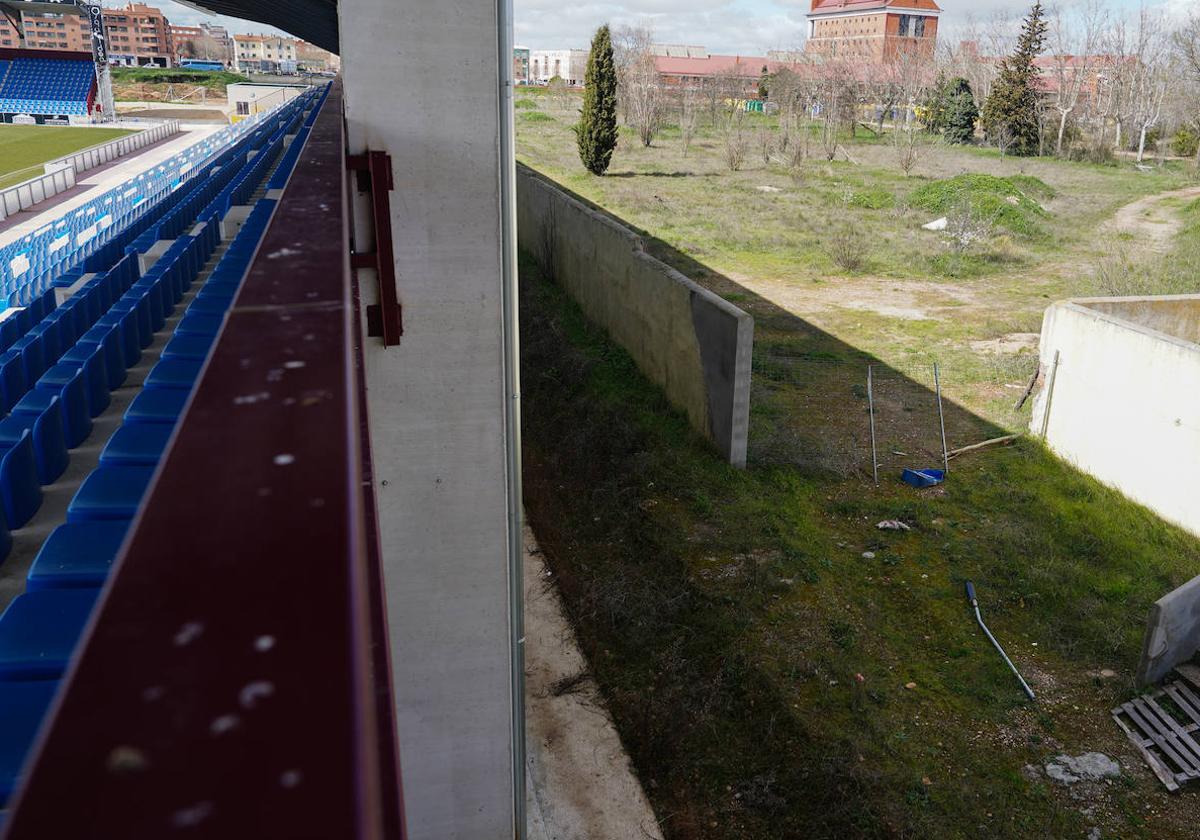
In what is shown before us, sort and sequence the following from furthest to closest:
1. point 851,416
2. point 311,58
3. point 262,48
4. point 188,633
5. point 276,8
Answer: point 262,48 → point 311,58 → point 276,8 → point 851,416 → point 188,633

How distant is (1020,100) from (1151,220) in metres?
17.0

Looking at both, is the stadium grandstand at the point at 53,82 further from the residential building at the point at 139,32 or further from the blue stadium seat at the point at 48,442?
the residential building at the point at 139,32

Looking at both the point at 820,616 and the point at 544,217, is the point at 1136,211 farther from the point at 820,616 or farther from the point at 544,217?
the point at 820,616

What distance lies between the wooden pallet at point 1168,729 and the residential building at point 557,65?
121 m

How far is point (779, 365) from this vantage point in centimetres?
1214

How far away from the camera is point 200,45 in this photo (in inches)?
5468

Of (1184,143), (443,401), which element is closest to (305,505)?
(443,401)

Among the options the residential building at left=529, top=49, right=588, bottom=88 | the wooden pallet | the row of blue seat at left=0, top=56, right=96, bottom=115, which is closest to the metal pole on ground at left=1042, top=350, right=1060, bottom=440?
the wooden pallet

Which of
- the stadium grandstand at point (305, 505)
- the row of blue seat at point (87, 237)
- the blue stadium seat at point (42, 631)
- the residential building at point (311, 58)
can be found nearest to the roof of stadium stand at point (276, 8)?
the stadium grandstand at point (305, 505)

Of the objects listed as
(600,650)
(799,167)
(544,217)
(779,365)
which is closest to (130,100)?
(799,167)

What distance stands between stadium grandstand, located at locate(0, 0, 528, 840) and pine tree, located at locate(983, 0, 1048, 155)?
36281mm

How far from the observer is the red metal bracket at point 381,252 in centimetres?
369

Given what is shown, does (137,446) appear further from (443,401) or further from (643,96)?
(643,96)

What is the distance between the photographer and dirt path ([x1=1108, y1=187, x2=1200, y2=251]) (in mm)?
21375
